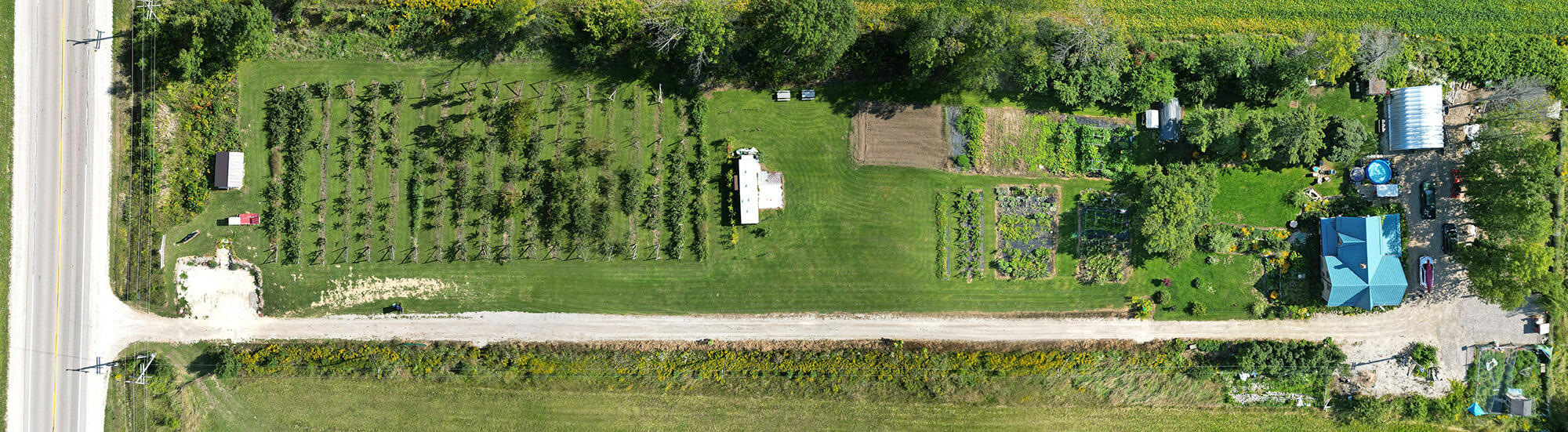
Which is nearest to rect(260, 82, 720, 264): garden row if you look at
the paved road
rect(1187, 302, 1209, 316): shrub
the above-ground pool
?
the paved road

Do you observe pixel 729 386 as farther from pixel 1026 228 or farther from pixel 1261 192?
pixel 1261 192

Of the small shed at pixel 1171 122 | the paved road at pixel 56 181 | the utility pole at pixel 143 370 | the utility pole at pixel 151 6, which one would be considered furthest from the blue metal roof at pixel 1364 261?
the paved road at pixel 56 181

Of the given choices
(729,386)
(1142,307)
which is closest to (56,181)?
(729,386)

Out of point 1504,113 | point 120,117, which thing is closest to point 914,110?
point 1504,113

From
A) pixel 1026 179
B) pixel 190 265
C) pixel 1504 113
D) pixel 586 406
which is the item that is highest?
pixel 1504 113

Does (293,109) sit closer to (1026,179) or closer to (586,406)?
(586,406)
